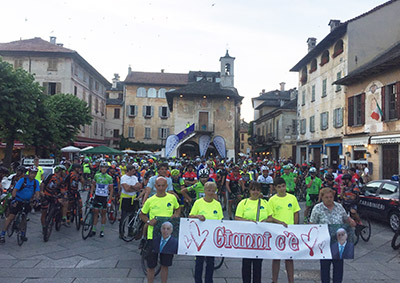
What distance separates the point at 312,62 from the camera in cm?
3031

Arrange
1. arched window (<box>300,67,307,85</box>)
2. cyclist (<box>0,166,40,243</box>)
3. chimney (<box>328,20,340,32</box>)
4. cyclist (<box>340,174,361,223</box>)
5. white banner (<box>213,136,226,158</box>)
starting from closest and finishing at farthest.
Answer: cyclist (<box>0,166,40,243</box>) < cyclist (<box>340,174,361,223</box>) < chimney (<box>328,20,340,32</box>) < white banner (<box>213,136,226,158</box>) < arched window (<box>300,67,307,85</box>)

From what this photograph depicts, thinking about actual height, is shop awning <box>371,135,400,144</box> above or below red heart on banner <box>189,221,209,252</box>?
above

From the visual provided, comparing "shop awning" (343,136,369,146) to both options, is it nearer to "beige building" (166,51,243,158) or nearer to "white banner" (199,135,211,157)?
"white banner" (199,135,211,157)

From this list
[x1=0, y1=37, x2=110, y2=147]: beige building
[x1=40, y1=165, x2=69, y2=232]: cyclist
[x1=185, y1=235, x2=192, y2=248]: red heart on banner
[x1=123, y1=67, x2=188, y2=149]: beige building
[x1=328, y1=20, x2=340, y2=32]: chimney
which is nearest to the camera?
[x1=185, y1=235, x2=192, y2=248]: red heart on banner

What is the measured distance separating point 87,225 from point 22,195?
5.53ft

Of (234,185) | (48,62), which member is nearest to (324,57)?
(234,185)

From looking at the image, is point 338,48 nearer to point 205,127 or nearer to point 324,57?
point 324,57

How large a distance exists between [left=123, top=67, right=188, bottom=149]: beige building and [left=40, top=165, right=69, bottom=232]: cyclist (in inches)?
1833

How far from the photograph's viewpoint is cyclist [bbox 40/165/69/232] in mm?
8242

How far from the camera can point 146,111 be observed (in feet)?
184

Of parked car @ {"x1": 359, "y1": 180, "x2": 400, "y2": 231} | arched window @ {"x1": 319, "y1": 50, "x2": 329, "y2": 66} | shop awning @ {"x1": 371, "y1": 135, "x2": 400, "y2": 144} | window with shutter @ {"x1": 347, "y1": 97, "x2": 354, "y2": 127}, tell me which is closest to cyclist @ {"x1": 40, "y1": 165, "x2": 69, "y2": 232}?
parked car @ {"x1": 359, "y1": 180, "x2": 400, "y2": 231}

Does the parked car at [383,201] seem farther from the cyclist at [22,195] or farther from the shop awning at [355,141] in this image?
the shop awning at [355,141]

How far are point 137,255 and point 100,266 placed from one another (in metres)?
0.95

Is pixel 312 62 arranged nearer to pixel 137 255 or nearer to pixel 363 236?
pixel 363 236
